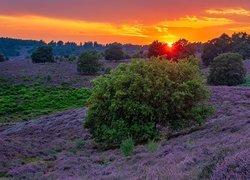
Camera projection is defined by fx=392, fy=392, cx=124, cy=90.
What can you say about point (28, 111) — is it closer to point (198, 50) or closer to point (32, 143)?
point (32, 143)

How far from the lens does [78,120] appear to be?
48000mm

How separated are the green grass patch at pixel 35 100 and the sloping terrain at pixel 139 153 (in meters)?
17.4

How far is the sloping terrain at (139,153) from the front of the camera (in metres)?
11.1

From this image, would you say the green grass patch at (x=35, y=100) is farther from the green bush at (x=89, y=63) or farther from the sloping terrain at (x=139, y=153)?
the sloping terrain at (x=139, y=153)

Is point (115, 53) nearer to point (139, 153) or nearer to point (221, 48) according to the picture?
point (221, 48)

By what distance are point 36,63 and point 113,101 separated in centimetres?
11319

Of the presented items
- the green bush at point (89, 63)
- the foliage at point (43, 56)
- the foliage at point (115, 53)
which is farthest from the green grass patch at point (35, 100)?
the foliage at point (43, 56)

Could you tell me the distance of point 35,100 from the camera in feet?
265

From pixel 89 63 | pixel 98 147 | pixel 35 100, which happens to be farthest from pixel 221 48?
pixel 98 147

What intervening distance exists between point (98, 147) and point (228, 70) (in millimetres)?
47141

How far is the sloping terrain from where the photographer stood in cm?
1107

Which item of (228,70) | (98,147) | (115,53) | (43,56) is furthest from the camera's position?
(43,56)

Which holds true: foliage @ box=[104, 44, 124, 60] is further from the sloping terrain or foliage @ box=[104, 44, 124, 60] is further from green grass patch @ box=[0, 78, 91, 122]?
the sloping terrain

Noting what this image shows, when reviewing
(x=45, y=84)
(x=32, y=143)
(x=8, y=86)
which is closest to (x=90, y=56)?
(x=45, y=84)
